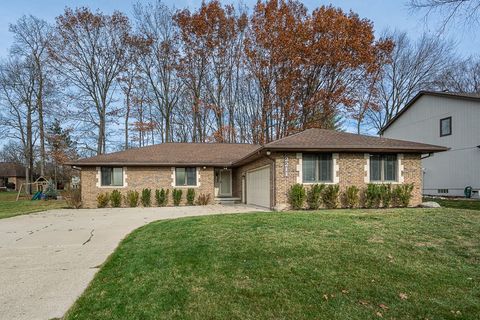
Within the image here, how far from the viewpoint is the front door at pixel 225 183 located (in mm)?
20562

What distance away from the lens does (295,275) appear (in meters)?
4.42

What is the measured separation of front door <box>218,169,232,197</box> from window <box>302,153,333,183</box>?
8.31 metres

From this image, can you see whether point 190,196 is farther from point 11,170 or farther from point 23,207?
point 11,170

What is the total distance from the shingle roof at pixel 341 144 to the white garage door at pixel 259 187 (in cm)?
175

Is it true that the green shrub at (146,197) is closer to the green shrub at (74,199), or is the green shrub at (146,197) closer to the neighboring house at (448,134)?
the green shrub at (74,199)

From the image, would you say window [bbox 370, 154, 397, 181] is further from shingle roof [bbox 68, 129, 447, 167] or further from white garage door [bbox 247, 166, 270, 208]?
white garage door [bbox 247, 166, 270, 208]

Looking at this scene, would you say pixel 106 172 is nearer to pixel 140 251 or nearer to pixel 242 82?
pixel 140 251

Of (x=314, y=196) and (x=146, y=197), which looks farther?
(x=146, y=197)

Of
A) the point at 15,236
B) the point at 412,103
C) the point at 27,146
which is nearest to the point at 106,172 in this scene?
the point at 15,236

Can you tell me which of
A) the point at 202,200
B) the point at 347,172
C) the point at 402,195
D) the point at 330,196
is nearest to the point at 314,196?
the point at 330,196

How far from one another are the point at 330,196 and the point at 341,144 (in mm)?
2238

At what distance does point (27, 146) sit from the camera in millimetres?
30219

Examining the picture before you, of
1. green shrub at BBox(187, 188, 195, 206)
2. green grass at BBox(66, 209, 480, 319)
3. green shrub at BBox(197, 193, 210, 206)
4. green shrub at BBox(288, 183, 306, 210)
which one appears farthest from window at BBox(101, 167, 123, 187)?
green grass at BBox(66, 209, 480, 319)

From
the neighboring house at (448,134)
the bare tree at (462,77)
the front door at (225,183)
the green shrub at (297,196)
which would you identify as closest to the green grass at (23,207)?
the front door at (225,183)
